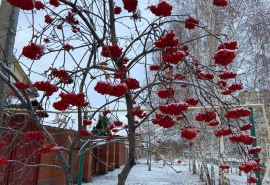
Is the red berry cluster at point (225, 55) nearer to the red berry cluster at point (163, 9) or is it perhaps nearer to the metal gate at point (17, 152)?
the red berry cluster at point (163, 9)

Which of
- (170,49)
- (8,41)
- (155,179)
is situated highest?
(8,41)

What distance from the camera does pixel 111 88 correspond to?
1122 mm

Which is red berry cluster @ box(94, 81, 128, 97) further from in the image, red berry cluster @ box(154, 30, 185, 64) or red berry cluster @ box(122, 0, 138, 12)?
red berry cluster @ box(122, 0, 138, 12)

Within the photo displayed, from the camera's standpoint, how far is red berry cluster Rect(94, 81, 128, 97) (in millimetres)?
1114

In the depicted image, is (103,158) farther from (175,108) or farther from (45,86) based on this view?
(175,108)

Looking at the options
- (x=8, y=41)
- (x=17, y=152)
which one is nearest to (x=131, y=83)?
(x=8, y=41)

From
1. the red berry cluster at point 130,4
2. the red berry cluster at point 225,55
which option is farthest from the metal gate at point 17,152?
the red berry cluster at point 225,55

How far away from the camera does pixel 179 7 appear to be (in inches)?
269

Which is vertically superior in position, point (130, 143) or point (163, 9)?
point (163, 9)

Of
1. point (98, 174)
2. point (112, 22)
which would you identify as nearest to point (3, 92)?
point (112, 22)

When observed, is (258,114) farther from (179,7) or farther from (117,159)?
(117,159)

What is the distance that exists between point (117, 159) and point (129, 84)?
43.8 ft

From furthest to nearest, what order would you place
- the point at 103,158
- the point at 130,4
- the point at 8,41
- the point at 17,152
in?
the point at 103,158 → the point at 17,152 → the point at 8,41 → the point at 130,4

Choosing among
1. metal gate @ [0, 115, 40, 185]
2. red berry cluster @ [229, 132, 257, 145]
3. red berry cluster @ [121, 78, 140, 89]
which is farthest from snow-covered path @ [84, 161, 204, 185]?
red berry cluster @ [121, 78, 140, 89]
